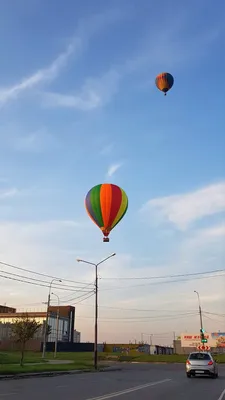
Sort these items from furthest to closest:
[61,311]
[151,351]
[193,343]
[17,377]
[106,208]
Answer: [61,311], [151,351], [193,343], [106,208], [17,377]

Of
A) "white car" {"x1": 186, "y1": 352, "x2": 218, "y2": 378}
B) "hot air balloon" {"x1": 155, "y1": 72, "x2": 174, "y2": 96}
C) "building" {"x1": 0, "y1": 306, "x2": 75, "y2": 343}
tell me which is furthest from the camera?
"building" {"x1": 0, "y1": 306, "x2": 75, "y2": 343}

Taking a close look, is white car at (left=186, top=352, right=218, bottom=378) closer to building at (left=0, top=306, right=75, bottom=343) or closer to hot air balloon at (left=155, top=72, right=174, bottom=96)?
hot air balloon at (left=155, top=72, right=174, bottom=96)

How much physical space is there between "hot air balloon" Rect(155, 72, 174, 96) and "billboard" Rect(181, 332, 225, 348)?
8034cm

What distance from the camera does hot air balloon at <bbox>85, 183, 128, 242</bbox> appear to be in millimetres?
35062

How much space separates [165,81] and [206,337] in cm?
8367

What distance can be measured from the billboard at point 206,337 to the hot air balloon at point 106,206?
7653cm

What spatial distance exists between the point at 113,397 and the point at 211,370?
1361cm

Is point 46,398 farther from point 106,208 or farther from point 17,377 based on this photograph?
point 106,208

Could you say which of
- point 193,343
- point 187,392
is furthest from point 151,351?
point 187,392

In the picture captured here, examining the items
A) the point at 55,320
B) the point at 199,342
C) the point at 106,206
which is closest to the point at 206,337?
the point at 199,342

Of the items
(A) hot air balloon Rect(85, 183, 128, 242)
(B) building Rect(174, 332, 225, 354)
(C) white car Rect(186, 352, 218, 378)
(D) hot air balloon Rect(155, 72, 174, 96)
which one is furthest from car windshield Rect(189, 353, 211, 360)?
(B) building Rect(174, 332, 225, 354)

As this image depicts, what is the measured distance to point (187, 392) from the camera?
1742 centimetres

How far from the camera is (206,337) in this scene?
344 ft

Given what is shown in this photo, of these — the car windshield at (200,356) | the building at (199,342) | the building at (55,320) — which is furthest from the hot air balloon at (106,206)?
the building at (55,320)
